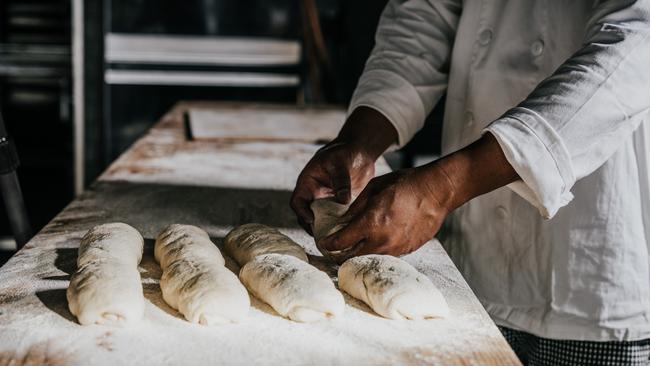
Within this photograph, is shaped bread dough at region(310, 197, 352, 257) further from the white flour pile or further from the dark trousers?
the dark trousers

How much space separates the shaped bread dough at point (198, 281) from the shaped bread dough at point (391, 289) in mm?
196

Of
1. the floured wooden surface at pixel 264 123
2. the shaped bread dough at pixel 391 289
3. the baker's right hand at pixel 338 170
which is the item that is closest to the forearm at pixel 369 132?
the baker's right hand at pixel 338 170

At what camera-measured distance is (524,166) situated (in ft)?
3.99

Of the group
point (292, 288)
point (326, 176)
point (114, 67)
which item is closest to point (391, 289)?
point (292, 288)

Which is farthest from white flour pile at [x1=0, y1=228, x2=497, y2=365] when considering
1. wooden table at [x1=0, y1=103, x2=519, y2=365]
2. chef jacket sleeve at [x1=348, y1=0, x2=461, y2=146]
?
chef jacket sleeve at [x1=348, y1=0, x2=461, y2=146]

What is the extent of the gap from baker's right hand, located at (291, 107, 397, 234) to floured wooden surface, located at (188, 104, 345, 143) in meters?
0.98

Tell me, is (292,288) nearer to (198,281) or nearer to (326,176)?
(198,281)

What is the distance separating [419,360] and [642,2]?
0.76m

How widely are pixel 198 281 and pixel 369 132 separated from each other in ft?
2.31

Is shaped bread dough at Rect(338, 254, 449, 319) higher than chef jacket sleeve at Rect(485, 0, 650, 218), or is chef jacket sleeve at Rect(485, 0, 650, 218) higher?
chef jacket sleeve at Rect(485, 0, 650, 218)

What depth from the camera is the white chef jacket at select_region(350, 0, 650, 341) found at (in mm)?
1233

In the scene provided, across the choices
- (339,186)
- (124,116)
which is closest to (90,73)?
(124,116)

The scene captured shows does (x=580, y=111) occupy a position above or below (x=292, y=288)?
above

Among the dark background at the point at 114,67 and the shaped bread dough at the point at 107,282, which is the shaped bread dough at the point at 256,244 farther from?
the dark background at the point at 114,67
